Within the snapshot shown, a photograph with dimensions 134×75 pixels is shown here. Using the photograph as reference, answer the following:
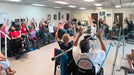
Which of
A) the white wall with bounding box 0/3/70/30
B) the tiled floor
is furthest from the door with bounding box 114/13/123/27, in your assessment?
the tiled floor

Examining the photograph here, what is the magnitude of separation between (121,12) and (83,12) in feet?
15.2

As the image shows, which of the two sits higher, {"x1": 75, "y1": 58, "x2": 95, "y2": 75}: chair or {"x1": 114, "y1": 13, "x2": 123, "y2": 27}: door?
{"x1": 114, "y1": 13, "x2": 123, "y2": 27}: door

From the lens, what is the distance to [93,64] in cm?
169

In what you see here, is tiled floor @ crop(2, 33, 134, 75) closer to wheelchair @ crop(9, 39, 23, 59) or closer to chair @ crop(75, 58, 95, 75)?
wheelchair @ crop(9, 39, 23, 59)

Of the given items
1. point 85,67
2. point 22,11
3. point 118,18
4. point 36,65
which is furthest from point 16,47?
point 118,18

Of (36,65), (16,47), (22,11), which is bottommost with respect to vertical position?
(36,65)

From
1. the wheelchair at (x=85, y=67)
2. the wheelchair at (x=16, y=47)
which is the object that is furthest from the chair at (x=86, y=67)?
the wheelchair at (x=16, y=47)

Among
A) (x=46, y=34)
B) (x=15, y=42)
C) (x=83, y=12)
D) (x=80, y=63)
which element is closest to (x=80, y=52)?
(x=80, y=63)

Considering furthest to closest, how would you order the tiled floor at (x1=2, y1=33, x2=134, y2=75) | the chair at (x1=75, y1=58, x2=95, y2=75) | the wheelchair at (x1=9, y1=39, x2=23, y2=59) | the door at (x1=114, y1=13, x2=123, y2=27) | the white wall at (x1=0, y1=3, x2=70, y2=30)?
the door at (x1=114, y1=13, x2=123, y2=27) < the white wall at (x1=0, y1=3, x2=70, y2=30) < the wheelchair at (x1=9, y1=39, x2=23, y2=59) < the tiled floor at (x1=2, y1=33, x2=134, y2=75) < the chair at (x1=75, y1=58, x2=95, y2=75)

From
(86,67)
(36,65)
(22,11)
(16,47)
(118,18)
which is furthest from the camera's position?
(118,18)

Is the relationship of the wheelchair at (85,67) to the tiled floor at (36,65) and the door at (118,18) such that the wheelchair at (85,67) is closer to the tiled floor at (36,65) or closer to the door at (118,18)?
the tiled floor at (36,65)

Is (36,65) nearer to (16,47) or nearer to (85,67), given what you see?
(16,47)

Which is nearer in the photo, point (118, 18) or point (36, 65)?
point (36, 65)

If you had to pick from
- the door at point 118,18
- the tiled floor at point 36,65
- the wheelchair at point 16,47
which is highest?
the door at point 118,18
